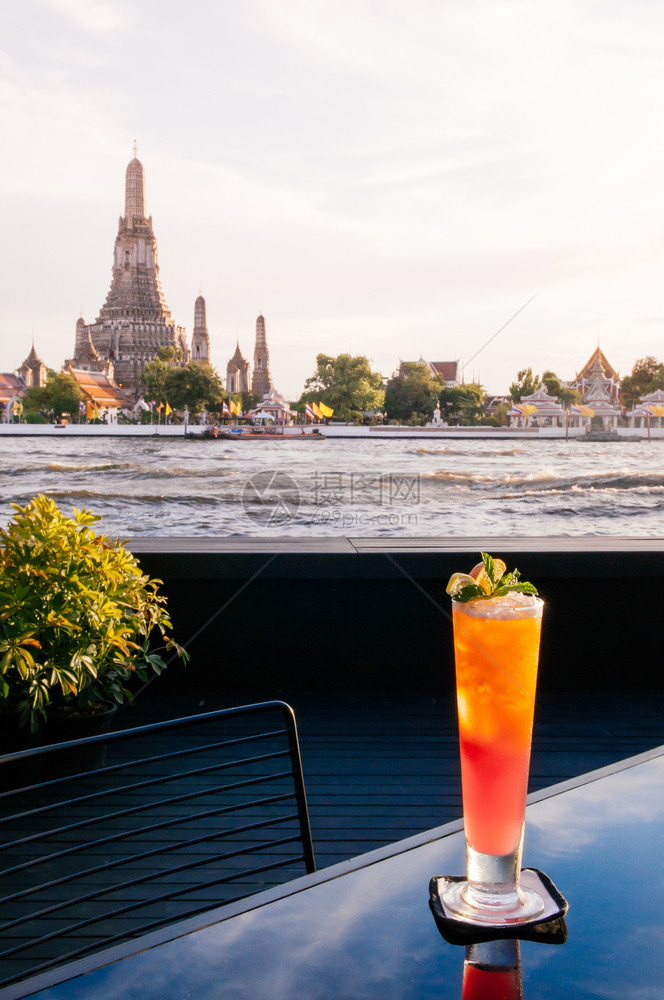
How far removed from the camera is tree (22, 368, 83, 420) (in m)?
9.45

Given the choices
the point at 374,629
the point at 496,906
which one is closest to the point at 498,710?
the point at 496,906

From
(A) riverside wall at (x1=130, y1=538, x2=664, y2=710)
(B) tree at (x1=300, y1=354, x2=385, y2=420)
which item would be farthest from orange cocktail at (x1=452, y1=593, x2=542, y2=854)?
(B) tree at (x1=300, y1=354, x2=385, y2=420)

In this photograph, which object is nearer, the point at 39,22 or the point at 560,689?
the point at 560,689

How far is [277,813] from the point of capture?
1838mm

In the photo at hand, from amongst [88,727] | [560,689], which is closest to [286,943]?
[88,727]

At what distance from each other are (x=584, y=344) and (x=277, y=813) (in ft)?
15.4

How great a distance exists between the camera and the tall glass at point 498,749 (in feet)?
1.81

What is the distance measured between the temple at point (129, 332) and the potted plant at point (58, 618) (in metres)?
8.44

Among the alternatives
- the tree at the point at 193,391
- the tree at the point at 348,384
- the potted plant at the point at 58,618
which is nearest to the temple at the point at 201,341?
the tree at the point at 193,391

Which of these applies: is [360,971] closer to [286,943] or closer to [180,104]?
[286,943]

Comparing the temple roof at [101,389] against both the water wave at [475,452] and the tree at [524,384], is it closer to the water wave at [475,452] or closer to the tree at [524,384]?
the water wave at [475,452]

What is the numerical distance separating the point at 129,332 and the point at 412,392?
930cm

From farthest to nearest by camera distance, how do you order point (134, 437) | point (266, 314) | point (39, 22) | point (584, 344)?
point (134, 437)
point (266, 314)
point (584, 344)
point (39, 22)

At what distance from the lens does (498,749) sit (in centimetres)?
56
